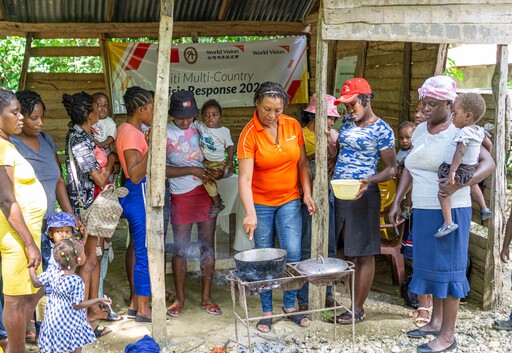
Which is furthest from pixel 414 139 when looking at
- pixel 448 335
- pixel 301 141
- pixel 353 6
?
pixel 448 335

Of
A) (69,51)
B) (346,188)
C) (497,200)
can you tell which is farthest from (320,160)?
(69,51)

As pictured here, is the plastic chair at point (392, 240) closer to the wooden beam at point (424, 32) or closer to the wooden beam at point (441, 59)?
the wooden beam at point (441, 59)

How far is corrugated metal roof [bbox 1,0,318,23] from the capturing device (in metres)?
7.37

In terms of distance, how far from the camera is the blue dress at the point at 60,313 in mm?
4004

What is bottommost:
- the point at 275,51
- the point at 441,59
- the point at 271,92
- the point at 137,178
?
the point at 137,178

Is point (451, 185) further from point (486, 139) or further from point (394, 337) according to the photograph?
point (394, 337)

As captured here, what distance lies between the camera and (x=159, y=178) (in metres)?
4.73

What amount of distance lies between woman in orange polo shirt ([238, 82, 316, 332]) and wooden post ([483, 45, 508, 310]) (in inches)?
69.7

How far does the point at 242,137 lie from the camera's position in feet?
16.3

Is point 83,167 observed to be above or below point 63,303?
above

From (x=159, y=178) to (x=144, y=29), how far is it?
12.3ft

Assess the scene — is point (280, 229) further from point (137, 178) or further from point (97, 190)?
point (97, 190)

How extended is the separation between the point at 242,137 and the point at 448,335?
2274 millimetres

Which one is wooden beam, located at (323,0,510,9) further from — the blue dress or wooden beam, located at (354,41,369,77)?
the blue dress
